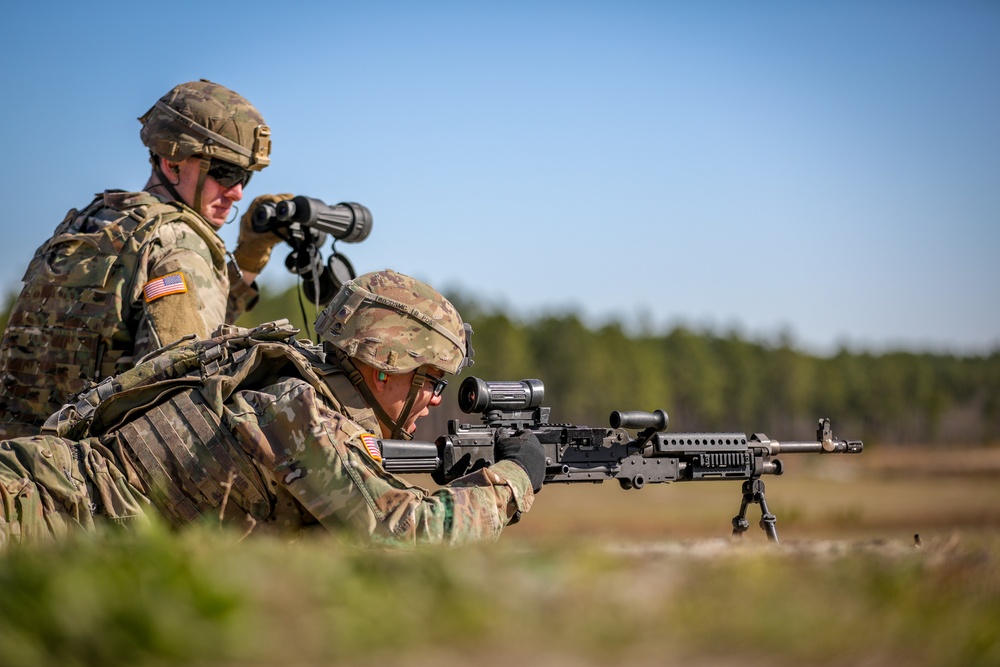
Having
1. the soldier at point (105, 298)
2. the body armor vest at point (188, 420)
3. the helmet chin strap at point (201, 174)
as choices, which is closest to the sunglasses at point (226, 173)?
the helmet chin strap at point (201, 174)

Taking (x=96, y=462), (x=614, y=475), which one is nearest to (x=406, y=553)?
(x=96, y=462)

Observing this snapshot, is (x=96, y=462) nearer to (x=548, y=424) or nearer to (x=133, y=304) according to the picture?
(x=133, y=304)

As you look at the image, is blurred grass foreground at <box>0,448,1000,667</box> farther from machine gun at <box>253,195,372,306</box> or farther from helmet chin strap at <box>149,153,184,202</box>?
machine gun at <box>253,195,372,306</box>

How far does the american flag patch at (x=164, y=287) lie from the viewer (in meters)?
6.72

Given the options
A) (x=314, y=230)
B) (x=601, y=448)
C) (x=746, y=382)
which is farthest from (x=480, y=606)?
(x=746, y=382)

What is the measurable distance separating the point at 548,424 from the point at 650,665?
4.05 meters

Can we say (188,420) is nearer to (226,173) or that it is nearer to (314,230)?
(226,173)

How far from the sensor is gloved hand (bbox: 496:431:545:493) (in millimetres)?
6000

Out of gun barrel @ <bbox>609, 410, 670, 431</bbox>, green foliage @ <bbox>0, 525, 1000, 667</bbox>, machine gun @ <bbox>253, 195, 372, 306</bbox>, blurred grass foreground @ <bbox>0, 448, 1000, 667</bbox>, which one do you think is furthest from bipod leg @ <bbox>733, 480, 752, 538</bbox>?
green foliage @ <bbox>0, 525, 1000, 667</bbox>

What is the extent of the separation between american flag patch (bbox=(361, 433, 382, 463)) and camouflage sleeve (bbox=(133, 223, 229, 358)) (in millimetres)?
1842

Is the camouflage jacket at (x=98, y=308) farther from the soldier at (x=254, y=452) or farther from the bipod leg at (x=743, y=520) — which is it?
the bipod leg at (x=743, y=520)

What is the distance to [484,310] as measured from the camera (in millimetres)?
84750

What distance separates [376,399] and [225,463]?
0.91 meters

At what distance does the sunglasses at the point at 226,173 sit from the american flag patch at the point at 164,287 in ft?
3.54
